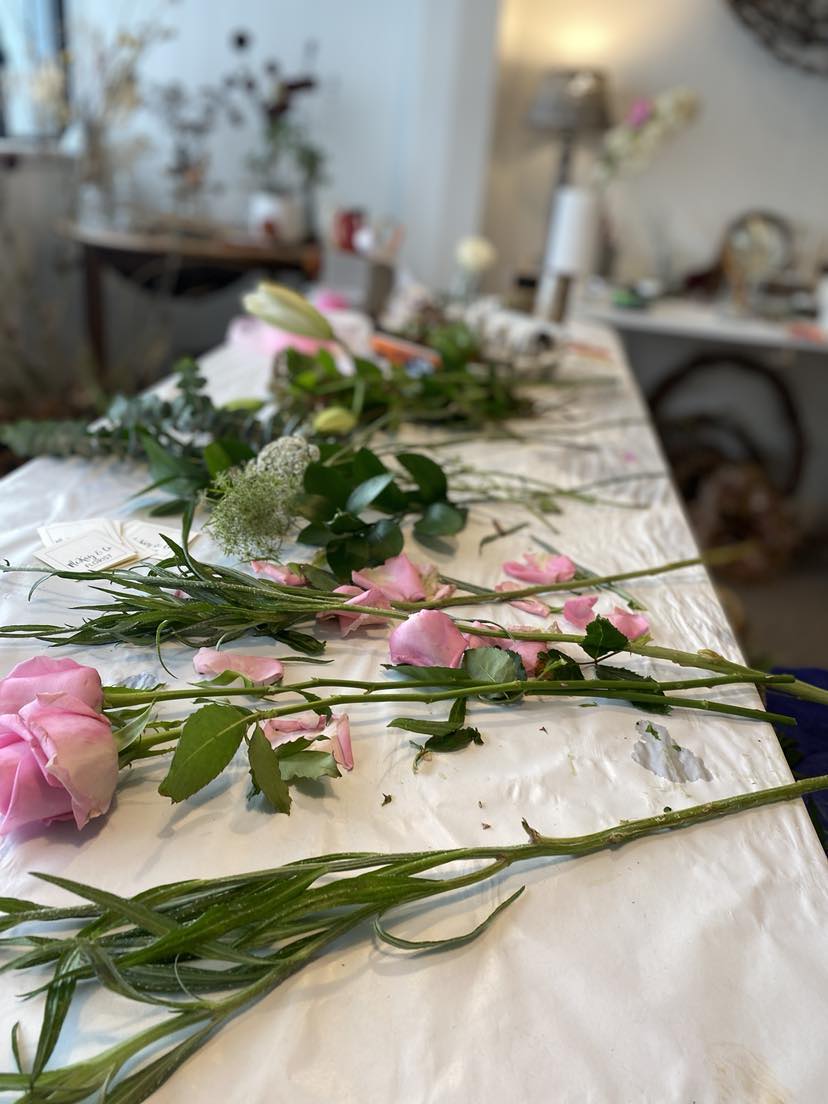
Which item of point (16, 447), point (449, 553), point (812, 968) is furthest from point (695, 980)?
point (16, 447)

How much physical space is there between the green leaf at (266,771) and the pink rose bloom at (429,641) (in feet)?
0.55

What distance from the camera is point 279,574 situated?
0.79 m

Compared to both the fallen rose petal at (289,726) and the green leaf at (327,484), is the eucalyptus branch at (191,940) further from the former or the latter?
the green leaf at (327,484)

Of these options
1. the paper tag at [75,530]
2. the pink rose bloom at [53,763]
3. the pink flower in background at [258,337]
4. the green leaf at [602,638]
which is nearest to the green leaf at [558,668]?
the green leaf at [602,638]

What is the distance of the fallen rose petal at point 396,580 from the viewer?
0.78 meters

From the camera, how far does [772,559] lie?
3162 millimetres

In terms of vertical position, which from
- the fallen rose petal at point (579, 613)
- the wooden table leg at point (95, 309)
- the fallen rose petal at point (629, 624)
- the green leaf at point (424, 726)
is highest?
the green leaf at point (424, 726)

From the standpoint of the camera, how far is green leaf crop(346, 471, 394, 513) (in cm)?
83

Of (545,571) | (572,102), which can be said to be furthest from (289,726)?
(572,102)

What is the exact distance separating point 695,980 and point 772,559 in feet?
9.55

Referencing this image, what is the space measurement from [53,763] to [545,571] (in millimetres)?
550

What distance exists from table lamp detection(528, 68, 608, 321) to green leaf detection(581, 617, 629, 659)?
67.9 inches

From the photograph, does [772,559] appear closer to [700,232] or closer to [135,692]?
[700,232]

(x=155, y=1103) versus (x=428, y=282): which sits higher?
(x=155, y=1103)
